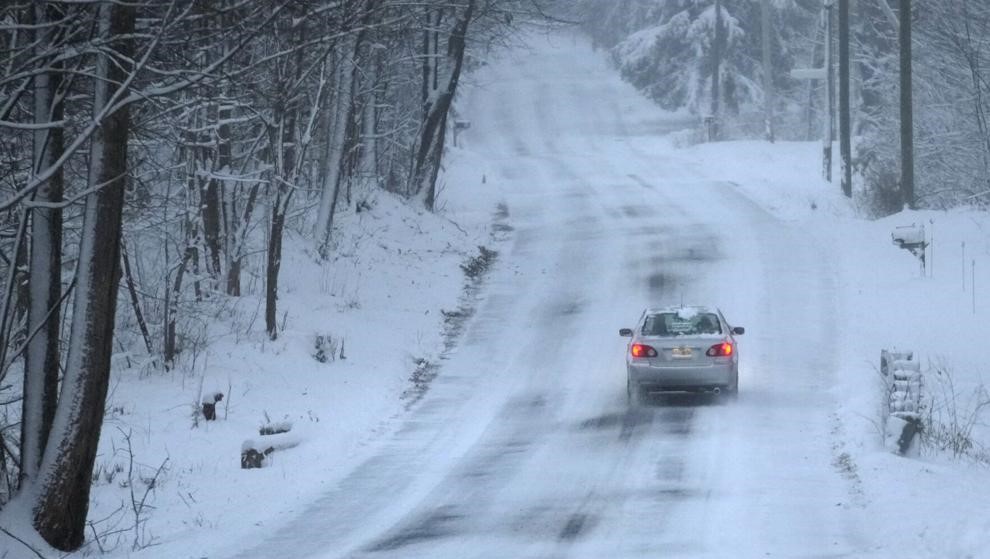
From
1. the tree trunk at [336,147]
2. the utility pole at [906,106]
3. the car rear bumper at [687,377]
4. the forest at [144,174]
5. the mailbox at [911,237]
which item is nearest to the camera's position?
the forest at [144,174]

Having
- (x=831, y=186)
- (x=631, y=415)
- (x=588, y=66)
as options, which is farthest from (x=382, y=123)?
(x=588, y=66)

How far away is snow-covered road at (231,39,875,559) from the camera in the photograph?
11.8m

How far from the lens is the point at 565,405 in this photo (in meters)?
19.5

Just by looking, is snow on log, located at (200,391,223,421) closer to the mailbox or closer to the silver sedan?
the silver sedan

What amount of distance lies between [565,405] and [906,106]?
62.8 feet

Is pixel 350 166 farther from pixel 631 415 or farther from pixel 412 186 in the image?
pixel 631 415

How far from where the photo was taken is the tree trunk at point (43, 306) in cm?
1120

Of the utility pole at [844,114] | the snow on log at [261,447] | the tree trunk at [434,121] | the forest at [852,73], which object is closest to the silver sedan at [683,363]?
the snow on log at [261,447]

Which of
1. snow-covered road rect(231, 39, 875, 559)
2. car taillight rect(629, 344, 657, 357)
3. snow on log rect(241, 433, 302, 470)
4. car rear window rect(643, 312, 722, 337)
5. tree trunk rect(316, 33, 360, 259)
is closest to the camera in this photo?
snow-covered road rect(231, 39, 875, 559)

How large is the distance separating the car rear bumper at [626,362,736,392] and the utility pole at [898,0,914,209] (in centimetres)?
1810

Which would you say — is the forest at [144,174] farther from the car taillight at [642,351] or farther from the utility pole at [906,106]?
the utility pole at [906,106]

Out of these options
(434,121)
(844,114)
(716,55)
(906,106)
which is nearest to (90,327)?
(434,121)

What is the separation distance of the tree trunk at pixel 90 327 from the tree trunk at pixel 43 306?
29cm

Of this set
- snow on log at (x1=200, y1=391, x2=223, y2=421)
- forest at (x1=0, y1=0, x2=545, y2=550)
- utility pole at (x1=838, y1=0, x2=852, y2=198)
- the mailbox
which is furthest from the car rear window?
utility pole at (x1=838, y1=0, x2=852, y2=198)
